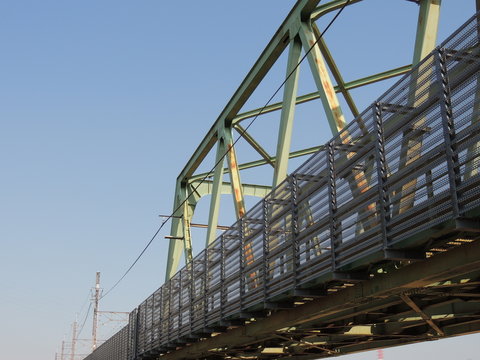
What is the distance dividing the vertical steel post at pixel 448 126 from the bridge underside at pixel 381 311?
0.46 m

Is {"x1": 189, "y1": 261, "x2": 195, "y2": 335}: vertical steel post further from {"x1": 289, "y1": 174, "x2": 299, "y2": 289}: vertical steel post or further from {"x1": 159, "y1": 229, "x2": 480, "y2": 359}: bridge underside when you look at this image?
{"x1": 289, "y1": 174, "x2": 299, "y2": 289}: vertical steel post

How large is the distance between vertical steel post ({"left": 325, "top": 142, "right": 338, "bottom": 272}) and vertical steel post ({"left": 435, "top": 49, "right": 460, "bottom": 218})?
305 centimetres

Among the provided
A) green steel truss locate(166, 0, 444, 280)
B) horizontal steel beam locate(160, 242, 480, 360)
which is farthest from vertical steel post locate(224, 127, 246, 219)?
horizontal steel beam locate(160, 242, 480, 360)

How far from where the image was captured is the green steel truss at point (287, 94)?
14078 mm

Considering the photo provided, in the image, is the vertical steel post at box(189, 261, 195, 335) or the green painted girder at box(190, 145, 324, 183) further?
the green painted girder at box(190, 145, 324, 183)

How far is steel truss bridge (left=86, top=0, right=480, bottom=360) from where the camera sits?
845 cm

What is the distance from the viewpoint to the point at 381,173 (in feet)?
32.3

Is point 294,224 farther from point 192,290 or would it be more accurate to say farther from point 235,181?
point 192,290

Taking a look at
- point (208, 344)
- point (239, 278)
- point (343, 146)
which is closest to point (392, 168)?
point (343, 146)

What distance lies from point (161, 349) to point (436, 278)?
17237 mm

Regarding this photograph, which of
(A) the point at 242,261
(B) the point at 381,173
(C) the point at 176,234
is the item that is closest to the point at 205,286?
(A) the point at 242,261

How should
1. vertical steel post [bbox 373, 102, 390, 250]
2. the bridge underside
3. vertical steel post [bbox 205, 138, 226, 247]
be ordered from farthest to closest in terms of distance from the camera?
1. vertical steel post [bbox 205, 138, 226, 247]
2. vertical steel post [bbox 373, 102, 390, 250]
3. the bridge underside

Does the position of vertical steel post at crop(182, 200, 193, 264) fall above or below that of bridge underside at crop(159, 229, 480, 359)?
above

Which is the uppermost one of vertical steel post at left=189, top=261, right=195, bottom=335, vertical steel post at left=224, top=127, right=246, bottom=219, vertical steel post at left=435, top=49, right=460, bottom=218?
vertical steel post at left=224, top=127, right=246, bottom=219
